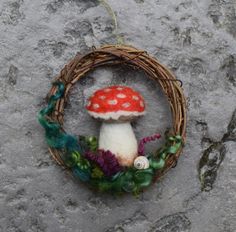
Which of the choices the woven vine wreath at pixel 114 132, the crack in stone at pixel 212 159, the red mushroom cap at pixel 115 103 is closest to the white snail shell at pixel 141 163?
the woven vine wreath at pixel 114 132

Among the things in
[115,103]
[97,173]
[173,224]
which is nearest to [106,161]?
[97,173]

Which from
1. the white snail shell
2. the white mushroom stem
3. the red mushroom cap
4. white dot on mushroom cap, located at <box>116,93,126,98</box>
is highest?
white dot on mushroom cap, located at <box>116,93,126,98</box>

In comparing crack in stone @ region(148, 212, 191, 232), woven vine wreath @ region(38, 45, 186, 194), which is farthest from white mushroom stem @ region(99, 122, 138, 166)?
crack in stone @ region(148, 212, 191, 232)

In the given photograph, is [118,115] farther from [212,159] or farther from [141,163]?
[212,159]

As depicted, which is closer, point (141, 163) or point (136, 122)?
point (141, 163)

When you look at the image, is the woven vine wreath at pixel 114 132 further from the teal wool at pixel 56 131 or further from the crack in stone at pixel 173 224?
the crack in stone at pixel 173 224

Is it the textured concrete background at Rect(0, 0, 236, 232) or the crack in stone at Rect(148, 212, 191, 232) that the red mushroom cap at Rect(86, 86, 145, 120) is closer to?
the textured concrete background at Rect(0, 0, 236, 232)

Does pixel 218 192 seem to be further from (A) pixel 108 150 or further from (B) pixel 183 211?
(A) pixel 108 150
